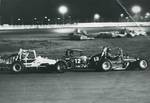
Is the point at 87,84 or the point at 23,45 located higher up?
the point at 23,45

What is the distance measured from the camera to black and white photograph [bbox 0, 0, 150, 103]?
479 inches

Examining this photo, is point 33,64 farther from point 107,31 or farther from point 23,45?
point 107,31

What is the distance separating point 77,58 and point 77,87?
5.03 metres

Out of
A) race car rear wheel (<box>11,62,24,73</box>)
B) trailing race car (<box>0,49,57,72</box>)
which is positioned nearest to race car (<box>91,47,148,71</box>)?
trailing race car (<box>0,49,57,72</box>)

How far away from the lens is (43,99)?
1113cm

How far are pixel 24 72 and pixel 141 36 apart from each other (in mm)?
12204

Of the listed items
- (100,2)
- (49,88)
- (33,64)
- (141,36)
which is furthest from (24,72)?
(141,36)

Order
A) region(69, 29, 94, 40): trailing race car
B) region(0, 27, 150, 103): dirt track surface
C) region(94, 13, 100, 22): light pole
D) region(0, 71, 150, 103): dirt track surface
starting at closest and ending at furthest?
region(0, 71, 150, 103): dirt track surface
region(0, 27, 150, 103): dirt track surface
region(69, 29, 94, 40): trailing race car
region(94, 13, 100, 22): light pole

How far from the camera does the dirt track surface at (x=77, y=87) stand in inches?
438

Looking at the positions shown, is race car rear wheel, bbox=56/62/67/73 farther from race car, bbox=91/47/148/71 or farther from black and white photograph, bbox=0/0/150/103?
race car, bbox=91/47/148/71

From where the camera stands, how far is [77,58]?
18344mm

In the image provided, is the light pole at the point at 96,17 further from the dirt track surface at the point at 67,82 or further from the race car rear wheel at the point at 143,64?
the race car rear wheel at the point at 143,64

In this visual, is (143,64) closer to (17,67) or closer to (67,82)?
(67,82)

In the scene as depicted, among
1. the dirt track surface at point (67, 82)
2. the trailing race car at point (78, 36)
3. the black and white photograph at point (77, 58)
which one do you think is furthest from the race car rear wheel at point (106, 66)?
the trailing race car at point (78, 36)
